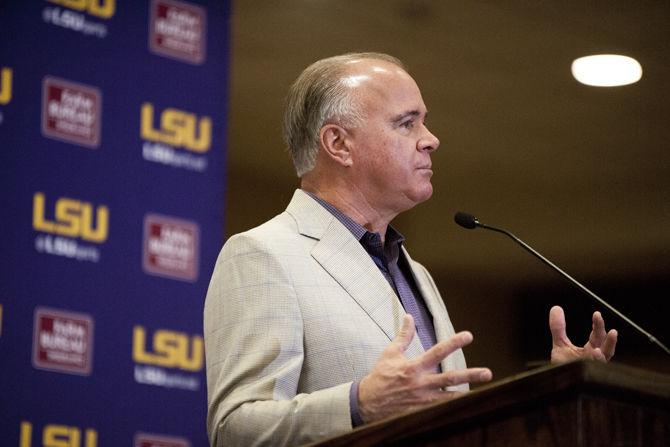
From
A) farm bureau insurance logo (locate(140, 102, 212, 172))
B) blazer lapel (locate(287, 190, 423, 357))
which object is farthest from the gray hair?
farm bureau insurance logo (locate(140, 102, 212, 172))

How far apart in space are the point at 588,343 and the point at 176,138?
220 centimetres

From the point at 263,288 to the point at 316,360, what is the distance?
0.17 metres

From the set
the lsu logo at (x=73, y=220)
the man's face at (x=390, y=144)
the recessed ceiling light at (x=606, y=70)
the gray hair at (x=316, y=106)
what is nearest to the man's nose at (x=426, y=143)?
the man's face at (x=390, y=144)

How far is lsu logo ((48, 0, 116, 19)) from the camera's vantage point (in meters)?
4.32

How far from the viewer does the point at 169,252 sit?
14.2 ft

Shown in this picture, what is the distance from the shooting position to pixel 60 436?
3.96 meters

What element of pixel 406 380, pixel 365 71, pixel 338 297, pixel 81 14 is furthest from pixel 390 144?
pixel 81 14

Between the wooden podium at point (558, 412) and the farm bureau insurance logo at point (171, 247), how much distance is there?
2630mm

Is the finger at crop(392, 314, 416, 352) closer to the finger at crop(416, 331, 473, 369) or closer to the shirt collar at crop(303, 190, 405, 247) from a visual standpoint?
the finger at crop(416, 331, 473, 369)

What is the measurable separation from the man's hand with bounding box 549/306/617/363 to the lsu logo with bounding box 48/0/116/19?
2.33m

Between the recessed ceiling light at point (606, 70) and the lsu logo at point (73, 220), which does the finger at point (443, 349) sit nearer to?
the lsu logo at point (73, 220)

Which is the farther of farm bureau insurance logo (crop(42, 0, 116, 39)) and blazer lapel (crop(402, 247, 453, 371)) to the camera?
farm bureau insurance logo (crop(42, 0, 116, 39))

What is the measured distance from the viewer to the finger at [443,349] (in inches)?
77.1

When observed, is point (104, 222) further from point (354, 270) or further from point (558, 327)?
point (558, 327)
